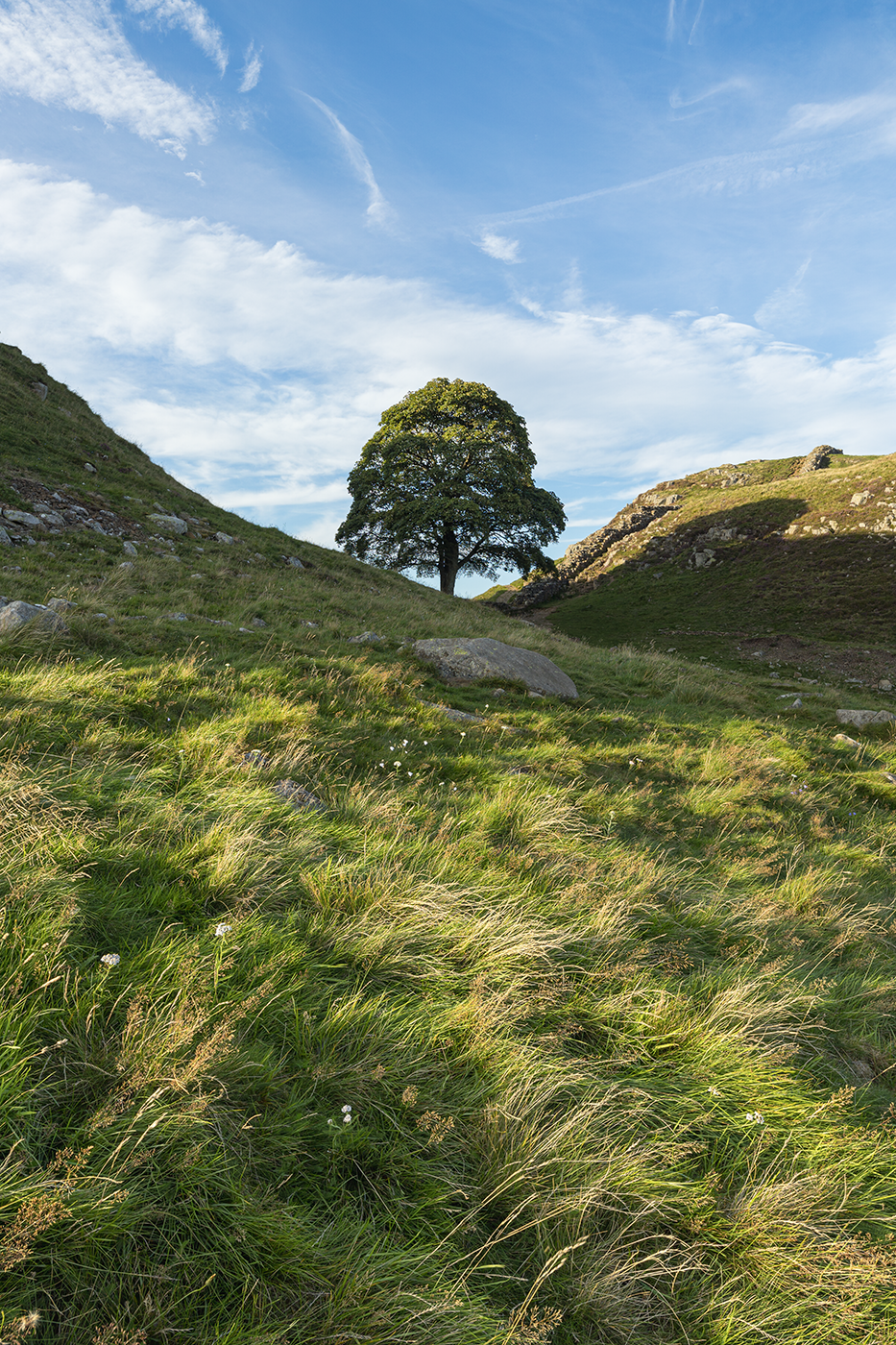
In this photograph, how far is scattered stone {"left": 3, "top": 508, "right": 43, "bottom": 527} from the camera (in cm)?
1374

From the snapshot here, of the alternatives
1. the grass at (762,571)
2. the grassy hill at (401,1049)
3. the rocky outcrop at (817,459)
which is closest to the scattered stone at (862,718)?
the grassy hill at (401,1049)

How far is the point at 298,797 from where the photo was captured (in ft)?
17.0

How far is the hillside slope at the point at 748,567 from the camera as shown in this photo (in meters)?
39.7

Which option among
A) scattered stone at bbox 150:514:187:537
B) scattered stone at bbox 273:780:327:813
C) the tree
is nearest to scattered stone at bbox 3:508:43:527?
scattered stone at bbox 150:514:187:537

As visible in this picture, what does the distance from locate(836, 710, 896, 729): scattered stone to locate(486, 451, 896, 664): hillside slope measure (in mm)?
23156

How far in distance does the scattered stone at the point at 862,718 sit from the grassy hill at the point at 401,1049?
8.82 meters

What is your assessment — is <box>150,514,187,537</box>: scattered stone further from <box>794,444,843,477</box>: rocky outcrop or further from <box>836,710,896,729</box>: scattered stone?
<box>794,444,843,477</box>: rocky outcrop

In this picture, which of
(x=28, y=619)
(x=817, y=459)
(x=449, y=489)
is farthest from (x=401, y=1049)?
(x=817, y=459)

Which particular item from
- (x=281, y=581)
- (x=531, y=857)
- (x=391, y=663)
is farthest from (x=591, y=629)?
(x=531, y=857)

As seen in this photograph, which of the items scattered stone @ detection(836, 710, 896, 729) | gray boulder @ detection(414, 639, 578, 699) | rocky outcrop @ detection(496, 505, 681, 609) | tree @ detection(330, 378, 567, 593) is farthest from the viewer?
rocky outcrop @ detection(496, 505, 681, 609)

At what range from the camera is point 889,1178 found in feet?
9.54

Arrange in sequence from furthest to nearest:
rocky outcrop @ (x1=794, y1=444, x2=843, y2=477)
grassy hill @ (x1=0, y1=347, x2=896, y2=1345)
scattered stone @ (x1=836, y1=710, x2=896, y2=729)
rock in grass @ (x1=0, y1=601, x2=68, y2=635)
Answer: rocky outcrop @ (x1=794, y1=444, x2=843, y2=477) < scattered stone @ (x1=836, y1=710, x2=896, y2=729) < rock in grass @ (x1=0, y1=601, x2=68, y2=635) < grassy hill @ (x1=0, y1=347, x2=896, y2=1345)

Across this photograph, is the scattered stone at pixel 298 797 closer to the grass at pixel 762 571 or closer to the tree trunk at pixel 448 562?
the tree trunk at pixel 448 562

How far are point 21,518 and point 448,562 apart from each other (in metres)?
22.6
